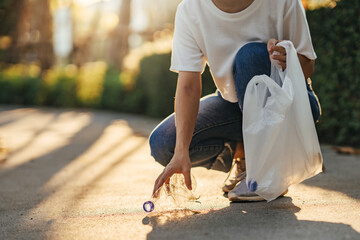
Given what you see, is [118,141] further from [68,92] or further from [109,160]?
[68,92]

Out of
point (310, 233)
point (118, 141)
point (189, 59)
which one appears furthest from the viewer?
point (118, 141)

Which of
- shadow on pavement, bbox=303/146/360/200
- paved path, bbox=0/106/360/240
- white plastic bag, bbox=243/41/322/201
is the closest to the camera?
paved path, bbox=0/106/360/240

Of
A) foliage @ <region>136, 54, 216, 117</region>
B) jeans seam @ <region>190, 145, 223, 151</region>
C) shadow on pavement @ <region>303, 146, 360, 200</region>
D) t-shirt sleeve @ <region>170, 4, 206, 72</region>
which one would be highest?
t-shirt sleeve @ <region>170, 4, 206, 72</region>

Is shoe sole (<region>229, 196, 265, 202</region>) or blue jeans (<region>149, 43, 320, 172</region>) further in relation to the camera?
blue jeans (<region>149, 43, 320, 172</region>)

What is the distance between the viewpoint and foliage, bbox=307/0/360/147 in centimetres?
433

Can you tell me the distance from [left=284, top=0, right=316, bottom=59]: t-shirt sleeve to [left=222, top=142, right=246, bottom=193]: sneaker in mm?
691

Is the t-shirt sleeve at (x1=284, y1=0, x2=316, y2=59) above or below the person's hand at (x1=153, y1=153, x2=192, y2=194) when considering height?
above

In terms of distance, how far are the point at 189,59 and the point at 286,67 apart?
1.70 ft

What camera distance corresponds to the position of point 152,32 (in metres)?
15.8

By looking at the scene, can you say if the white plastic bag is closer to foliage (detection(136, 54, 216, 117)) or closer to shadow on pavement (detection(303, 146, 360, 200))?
shadow on pavement (detection(303, 146, 360, 200))

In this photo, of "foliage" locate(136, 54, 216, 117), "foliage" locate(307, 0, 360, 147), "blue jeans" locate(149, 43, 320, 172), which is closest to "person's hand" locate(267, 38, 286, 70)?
"blue jeans" locate(149, 43, 320, 172)

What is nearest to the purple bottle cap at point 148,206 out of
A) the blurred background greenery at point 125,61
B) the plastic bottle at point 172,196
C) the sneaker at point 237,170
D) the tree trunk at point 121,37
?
the plastic bottle at point 172,196

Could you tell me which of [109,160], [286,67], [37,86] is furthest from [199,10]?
[37,86]

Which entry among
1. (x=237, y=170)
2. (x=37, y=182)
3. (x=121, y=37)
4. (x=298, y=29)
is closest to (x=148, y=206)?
(x=237, y=170)
